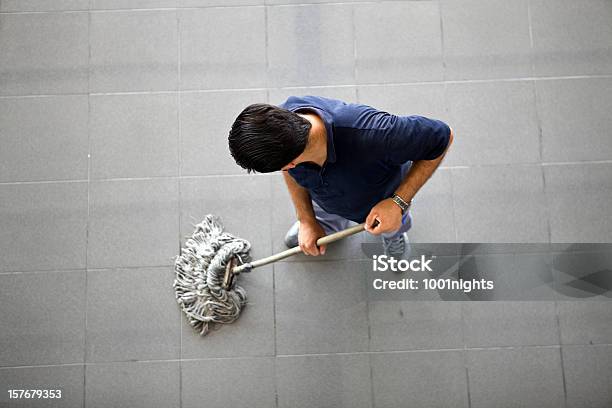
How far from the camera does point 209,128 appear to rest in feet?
6.06

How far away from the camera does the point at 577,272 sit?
1789mm

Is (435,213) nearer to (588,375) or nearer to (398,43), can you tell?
(398,43)

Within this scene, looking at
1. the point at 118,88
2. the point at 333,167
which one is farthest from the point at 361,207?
the point at 118,88

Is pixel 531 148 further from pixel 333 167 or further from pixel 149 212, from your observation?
pixel 149 212

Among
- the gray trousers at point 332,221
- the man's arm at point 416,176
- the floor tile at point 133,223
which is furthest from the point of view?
the floor tile at point 133,223

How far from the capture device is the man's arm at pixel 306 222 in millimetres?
1384

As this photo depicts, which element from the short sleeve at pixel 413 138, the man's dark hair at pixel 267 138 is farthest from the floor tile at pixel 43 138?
the short sleeve at pixel 413 138

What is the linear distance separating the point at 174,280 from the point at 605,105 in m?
1.52

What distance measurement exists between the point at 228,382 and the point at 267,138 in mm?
999

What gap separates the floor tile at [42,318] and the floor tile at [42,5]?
0.89 m

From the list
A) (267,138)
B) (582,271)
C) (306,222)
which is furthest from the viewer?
(582,271)

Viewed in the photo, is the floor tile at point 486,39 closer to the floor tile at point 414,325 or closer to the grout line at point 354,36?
the grout line at point 354,36

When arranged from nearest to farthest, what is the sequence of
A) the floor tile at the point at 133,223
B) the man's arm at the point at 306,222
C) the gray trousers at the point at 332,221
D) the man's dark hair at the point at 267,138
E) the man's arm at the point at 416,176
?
the man's dark hair at the point at 267,138 < the man's arm at the point at 416,176 < the man's arm at the point at 306,222 < the gray trousers at the point at 332,221 < the floor tile at the point at 133,223

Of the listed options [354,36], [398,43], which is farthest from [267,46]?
[398,43]
